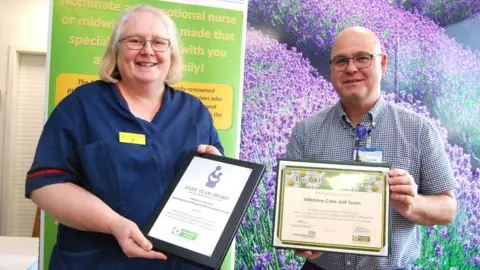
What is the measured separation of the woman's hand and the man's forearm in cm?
102

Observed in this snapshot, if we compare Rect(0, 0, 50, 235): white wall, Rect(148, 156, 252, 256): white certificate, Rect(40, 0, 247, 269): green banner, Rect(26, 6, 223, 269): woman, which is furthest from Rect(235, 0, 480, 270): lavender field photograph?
Rect(0, 0, 50, 235): white wall

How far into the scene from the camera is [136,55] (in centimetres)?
170

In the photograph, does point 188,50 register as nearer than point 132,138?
No

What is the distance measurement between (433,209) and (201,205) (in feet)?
3.19

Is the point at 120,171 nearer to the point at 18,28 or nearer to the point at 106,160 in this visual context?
the point at 106,160

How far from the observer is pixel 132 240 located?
149 centimetres

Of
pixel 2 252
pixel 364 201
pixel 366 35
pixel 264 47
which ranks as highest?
pixel 264 47

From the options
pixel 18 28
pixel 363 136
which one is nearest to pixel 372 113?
pixel 363 136

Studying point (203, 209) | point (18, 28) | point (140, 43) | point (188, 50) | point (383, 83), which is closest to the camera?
point (203, 209)

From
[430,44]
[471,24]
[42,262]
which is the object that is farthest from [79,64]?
[471,24]

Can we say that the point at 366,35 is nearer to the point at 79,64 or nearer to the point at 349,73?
the point at 349,73

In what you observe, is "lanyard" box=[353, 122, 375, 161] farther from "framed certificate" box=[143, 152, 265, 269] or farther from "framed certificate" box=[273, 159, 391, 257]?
"framed certificate" box=[143, 152, 265, 269]

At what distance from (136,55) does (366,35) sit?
1.04m

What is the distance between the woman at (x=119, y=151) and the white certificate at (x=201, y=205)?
0.26ft
